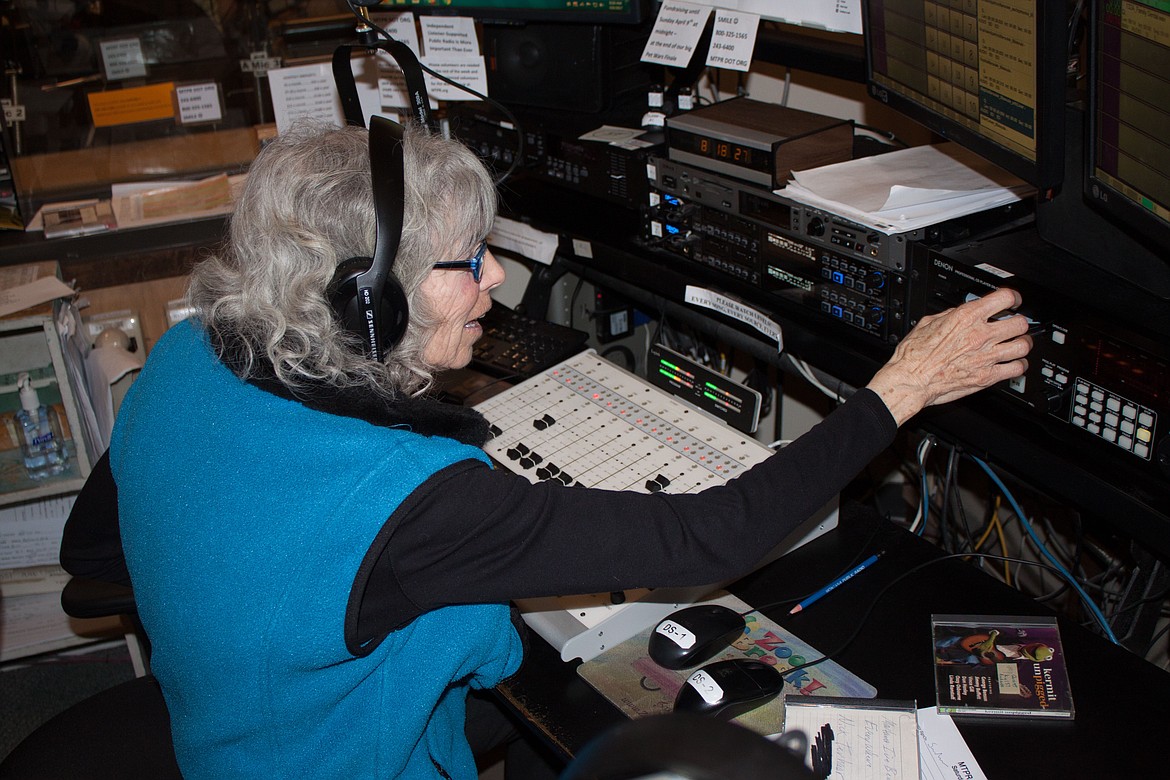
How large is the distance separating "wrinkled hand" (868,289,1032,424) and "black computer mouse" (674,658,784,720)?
1.02 ft

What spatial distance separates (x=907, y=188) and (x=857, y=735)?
0.66 m

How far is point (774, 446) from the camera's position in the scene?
57.2 inches

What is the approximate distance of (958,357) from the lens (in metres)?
1.05

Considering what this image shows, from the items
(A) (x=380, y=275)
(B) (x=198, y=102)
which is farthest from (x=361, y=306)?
(B) (x=198, y=102)

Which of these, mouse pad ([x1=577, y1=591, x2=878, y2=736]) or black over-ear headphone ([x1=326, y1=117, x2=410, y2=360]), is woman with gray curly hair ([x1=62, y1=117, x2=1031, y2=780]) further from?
mouse pad ([x1=577, y1=591, x2=878, y2=736])

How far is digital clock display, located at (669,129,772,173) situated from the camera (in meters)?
1.33

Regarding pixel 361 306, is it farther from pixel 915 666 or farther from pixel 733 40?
pixel 733 40

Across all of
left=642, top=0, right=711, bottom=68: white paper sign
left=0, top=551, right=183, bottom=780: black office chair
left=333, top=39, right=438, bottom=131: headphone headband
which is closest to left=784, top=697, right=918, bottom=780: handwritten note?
left=0, top=551, right=183, bottom=780: black office chair

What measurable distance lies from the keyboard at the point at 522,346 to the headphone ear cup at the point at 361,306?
0.66 metres

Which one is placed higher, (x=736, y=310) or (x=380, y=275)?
(x=380, y=275)

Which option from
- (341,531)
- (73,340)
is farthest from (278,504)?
(73,340)

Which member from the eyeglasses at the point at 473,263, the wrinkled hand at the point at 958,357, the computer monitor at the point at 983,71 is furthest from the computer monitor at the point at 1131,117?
the eyeglasses at the point at 473,263

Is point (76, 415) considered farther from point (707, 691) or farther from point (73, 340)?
point (707, 691)

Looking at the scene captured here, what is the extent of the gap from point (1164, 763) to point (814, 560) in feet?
1.46
